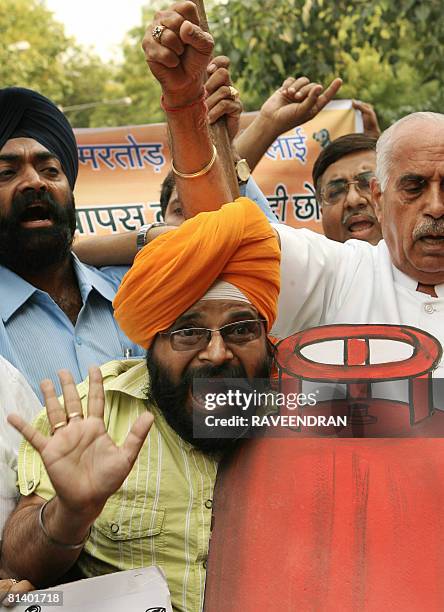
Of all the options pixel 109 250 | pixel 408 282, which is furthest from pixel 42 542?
pixel 109 250

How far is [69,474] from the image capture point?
2129mm

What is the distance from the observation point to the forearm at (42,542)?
2.19 meters

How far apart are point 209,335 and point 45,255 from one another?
128 centimetres

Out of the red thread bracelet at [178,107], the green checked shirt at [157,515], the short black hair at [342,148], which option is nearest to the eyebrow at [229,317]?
the green checked shirt at [157,515]

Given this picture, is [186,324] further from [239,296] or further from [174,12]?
[174,12]

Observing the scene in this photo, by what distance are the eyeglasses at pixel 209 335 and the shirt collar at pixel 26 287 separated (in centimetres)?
97

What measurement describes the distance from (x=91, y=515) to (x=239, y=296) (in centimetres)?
67

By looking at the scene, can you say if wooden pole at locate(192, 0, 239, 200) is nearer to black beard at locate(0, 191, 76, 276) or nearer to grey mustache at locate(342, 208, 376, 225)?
black beard at locate(0, 191, 76, 276)

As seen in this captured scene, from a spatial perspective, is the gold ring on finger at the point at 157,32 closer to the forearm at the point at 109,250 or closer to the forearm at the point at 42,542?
the forearm at the point at 42,542

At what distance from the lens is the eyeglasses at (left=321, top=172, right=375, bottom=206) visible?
4.24 m

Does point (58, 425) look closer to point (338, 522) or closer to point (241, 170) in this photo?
point (338, 522)

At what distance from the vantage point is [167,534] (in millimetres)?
2381

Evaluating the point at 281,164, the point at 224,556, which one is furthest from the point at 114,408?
the point at 281,164

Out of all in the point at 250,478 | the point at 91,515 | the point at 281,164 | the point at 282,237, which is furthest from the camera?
the point at 281,164
